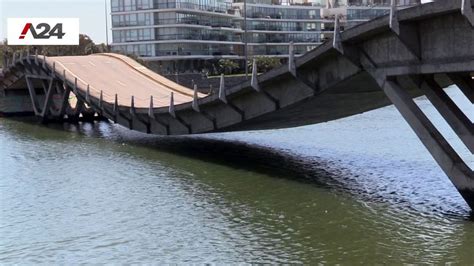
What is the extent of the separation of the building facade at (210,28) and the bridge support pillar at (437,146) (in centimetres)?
8222

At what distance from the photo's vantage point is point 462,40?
19.2m

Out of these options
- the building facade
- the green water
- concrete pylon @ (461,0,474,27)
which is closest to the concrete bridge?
concrete pylon @ (461,0,474,27)

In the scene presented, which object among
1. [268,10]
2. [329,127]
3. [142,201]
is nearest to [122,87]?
[329,127]

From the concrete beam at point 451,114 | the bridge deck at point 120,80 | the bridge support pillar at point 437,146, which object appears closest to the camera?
the bridge support pillar at point 437,146

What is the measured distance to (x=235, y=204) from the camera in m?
23.2

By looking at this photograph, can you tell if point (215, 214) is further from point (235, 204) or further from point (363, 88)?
point (363, 88)

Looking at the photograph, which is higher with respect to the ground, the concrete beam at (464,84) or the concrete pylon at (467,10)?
the concrete pylon at (467,10)

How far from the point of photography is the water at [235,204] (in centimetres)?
1755

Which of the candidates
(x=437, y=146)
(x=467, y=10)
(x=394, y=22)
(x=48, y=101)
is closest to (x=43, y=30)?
(x=48, y=101)

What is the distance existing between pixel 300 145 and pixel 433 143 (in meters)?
17.8

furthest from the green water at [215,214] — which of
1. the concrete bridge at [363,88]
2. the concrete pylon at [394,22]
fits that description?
the concrete pylon at [394,22]

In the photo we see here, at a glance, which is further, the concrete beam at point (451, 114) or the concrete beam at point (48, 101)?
the concrete beam at point (48, 101)

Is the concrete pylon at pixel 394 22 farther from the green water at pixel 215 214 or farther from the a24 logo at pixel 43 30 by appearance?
the a24 logo at pixel 43 30


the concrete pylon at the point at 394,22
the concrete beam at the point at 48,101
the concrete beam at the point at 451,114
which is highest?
the concrete pylon at the point at 394,22
